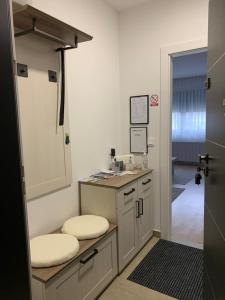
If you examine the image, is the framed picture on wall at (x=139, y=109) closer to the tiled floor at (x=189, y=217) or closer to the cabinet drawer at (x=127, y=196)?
the cabinet drawer at (x=127, y=196)

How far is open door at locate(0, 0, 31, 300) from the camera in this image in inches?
32.9

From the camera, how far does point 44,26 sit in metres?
1.59

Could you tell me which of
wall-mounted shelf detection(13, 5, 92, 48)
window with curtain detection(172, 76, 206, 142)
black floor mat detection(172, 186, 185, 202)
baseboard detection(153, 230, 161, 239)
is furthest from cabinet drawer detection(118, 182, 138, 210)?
window with curtain detection(172, 76, 206, 142)

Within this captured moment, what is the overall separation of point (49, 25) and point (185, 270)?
242 centimetres

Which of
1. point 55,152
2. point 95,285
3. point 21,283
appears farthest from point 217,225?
point 55,152

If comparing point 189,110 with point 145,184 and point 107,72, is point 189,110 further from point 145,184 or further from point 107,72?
point 145,184

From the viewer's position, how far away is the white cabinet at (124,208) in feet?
6.86

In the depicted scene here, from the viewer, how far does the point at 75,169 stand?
7.39ft

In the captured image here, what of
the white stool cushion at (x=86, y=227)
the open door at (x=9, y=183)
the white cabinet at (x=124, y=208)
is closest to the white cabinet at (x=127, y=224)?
the white cabinet at (x=124, y=208)

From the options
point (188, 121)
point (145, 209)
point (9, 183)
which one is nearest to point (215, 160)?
point (9, 183)

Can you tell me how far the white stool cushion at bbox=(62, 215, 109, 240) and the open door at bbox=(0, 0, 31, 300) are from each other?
2.82 ft

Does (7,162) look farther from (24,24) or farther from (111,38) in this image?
(111,38)

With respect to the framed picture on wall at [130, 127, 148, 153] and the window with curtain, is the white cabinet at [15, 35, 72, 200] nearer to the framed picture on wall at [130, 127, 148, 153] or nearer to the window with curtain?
the framed picture on wall at [130, 127, 148, 153]

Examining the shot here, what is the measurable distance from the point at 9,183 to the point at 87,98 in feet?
5.48
